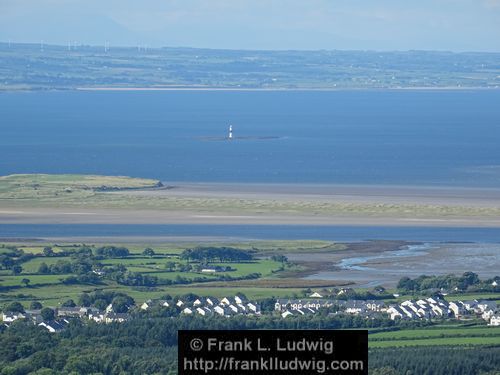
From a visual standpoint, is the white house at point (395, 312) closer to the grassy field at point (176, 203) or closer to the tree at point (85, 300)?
the tree at point (85, 300)

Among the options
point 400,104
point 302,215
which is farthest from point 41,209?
point 400,104

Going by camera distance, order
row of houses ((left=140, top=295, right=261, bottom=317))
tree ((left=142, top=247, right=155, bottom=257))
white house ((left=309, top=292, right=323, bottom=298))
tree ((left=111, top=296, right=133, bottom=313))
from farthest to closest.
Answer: tree ((left=142, top=247, right=155, bottom=257)) → white house ((left=309, top=292, right=323, bottom=298)) → tree ((left=111, top=296, right=133, bottom=313)) → row of houses ((left=140, top=295, right=261, bottom=317))

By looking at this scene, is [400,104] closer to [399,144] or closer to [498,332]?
[399,144]

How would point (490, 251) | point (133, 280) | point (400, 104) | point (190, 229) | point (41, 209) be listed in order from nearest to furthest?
point (133, 280), point (490, 251), point (190, 229), point (41, 209), point (400, 104)

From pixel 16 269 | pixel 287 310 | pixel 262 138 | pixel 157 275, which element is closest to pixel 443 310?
pixel 287 310

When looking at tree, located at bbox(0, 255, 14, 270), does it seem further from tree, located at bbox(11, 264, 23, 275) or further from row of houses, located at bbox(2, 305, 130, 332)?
row of houses, located at bbox(2, 305, 130, 332)

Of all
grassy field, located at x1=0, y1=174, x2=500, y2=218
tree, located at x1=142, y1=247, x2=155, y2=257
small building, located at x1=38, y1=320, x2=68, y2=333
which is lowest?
grassy field, located at x1=0, y1=174, x2=500, y2=218

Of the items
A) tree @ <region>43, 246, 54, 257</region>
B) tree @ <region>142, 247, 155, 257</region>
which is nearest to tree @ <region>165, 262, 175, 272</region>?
tree @ <region>142, 247, 155, 257</region>
